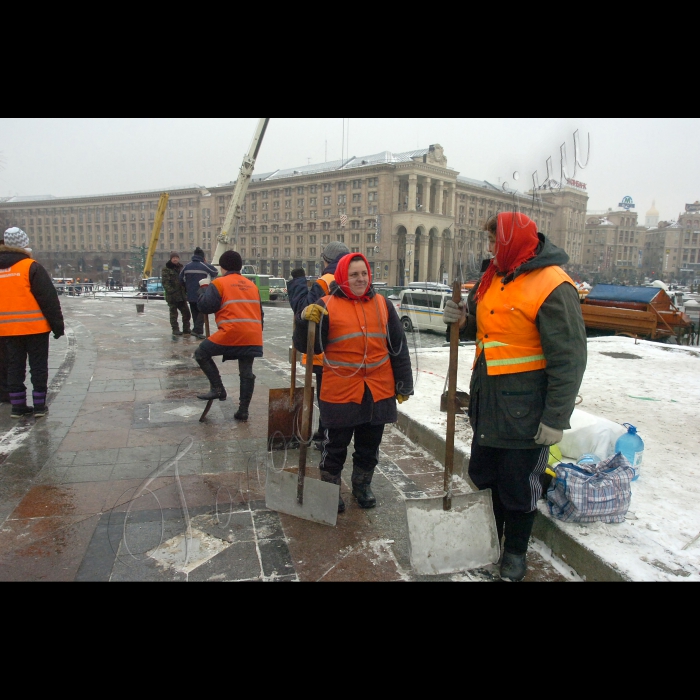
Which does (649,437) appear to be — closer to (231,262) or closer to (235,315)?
(235,315)

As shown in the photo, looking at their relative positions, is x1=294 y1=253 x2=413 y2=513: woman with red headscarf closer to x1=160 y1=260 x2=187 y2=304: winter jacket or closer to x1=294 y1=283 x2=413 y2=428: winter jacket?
x1=294 y1=283 x2=413 y2=428: winter jacket

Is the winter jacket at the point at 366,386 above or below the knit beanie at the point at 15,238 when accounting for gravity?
below

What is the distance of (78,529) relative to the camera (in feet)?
10.2

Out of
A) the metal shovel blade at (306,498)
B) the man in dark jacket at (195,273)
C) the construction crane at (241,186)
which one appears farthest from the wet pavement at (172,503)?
the construction crane at (241,186)

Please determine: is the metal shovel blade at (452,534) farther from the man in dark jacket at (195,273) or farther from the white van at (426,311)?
the white van at (426,311)

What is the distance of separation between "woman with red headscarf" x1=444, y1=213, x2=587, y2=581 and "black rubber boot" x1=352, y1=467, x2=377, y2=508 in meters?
0.91

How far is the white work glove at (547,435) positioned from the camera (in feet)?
7.74

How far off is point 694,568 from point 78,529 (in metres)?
3.42

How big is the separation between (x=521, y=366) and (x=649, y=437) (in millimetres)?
2910

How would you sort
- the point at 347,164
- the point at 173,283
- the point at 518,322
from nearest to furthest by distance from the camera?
the point at 518,322
the point at 173,283
the point at 347,164

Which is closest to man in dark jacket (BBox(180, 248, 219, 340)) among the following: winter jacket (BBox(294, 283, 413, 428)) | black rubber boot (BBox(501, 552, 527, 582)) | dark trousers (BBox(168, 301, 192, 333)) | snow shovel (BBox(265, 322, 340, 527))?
dark trousers (BBox(168, 301, 192, 333))

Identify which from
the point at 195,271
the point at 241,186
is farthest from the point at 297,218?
the point at 195,271

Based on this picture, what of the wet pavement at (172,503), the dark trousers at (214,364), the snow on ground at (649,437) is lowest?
the wet pavement at (172,503)

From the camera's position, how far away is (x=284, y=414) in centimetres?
442
